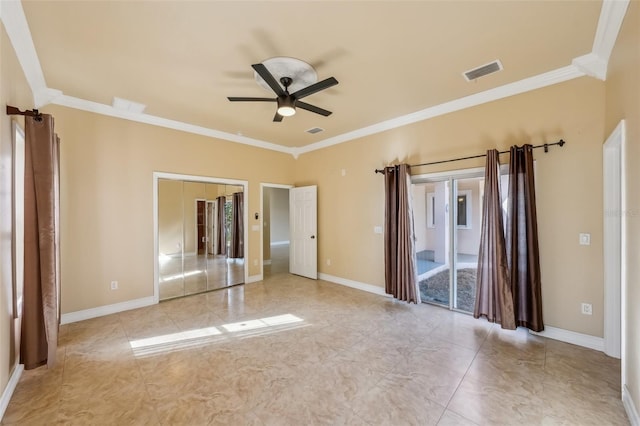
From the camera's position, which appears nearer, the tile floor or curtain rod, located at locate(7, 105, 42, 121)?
the tile floor

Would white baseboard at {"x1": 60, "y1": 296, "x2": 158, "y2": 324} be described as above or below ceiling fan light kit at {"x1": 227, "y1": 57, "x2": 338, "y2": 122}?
below

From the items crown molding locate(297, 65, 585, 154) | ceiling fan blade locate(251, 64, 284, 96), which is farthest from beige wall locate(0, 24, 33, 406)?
crown molding locate(297, 65, 585, 154)

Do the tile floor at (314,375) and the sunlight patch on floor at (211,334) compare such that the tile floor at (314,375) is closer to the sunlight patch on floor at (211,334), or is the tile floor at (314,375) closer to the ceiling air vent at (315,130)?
the sunlight patch on floor at (211,334)

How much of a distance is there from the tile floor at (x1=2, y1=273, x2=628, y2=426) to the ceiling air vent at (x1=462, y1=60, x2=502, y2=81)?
3.02 m

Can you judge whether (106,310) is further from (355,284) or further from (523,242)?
(523,242)

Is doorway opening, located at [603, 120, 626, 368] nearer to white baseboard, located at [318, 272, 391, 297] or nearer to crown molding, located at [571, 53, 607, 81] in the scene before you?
crown molding, located at [571, 53, 607, 81]

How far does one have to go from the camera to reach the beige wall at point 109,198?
11.6 ft

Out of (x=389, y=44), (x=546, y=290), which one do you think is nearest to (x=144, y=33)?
(x=389, y=44)

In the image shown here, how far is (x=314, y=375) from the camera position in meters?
2.37

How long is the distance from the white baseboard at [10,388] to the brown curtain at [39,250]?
0.24 feet

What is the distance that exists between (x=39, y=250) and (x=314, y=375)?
2.68 meters

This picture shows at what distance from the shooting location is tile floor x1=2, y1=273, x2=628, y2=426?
1.92 m

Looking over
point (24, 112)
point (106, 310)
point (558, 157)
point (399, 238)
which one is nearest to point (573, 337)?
point (558, 157)

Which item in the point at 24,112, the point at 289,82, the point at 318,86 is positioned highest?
the point at 289,82
